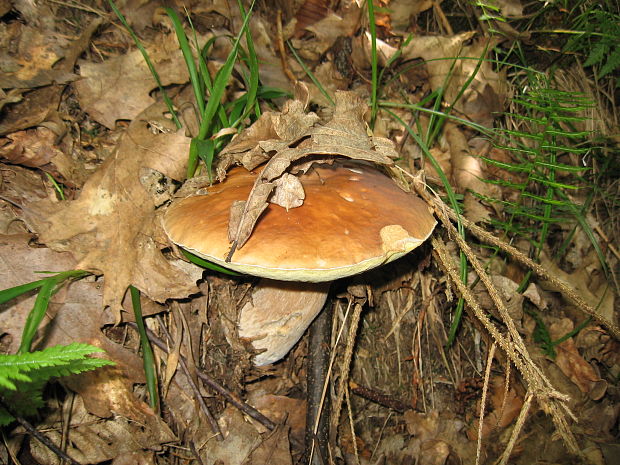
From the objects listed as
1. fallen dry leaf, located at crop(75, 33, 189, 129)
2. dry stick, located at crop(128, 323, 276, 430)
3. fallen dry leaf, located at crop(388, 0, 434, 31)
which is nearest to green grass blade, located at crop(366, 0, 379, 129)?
fallen dry leaf, located at crop(388, 0, 434, 31)

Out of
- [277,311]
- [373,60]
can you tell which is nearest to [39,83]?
[277,311]

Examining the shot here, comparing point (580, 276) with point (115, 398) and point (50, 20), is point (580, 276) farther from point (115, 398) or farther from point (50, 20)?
point (50, 20)

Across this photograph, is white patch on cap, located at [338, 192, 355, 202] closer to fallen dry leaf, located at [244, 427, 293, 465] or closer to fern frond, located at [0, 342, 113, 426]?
fern frond, located at [0, 342, 113, 426]

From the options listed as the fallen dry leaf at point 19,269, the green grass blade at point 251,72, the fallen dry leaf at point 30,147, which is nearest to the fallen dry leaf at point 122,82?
the fallen dry leaf at point 30,147

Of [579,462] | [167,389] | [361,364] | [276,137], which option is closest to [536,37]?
[276,137]

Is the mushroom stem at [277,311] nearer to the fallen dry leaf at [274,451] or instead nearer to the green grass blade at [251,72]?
the fallen dry leaf at [274,451]
